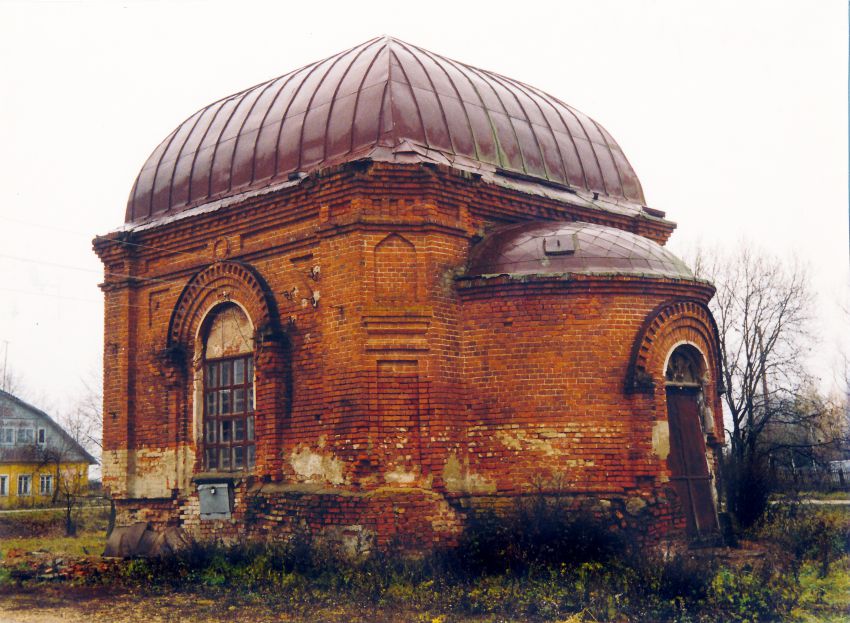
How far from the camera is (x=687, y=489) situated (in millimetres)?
12117

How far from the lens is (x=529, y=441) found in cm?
1146

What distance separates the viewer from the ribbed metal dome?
12680mm

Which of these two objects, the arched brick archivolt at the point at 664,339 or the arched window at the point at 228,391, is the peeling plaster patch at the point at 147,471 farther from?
the arched brick archivolt at the point at 664,339

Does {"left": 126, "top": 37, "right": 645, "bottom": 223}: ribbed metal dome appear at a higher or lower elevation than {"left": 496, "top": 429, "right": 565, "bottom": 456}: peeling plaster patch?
higher

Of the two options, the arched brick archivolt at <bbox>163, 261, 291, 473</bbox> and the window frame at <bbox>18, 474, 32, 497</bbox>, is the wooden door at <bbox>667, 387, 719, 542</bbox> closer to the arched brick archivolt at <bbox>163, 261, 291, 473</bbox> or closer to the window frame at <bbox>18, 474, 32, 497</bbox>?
the arched brick archivolt at <bbox>163, 261, 291, 473</bbox>

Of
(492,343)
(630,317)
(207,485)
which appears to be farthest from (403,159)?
(207,485)

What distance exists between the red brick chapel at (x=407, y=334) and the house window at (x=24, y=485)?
18.9m

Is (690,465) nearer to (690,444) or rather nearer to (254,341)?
(690,444)

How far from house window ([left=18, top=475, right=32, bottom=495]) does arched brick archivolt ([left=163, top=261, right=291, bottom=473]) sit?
20.0 m

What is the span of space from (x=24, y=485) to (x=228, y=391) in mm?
21177

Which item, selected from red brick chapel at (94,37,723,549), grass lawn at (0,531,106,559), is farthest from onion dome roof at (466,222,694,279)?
grass lawn at (0,531,106,559)

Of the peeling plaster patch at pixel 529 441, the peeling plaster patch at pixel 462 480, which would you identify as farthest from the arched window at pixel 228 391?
the peeling plaster patch at pixel 529 441

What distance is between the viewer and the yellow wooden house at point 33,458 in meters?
30.4

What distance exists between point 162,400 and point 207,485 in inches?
68.0
